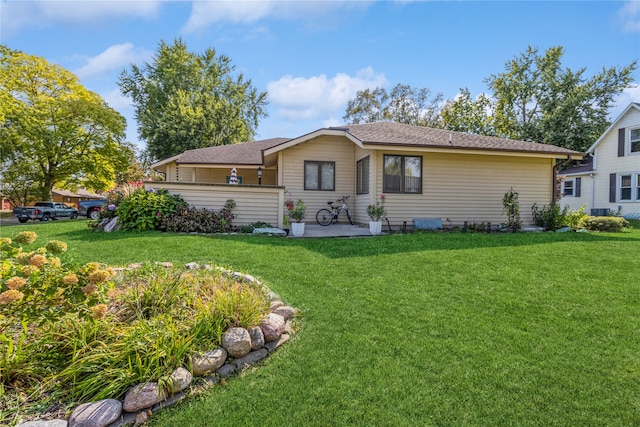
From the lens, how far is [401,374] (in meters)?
2.47

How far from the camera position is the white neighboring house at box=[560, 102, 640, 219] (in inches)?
618

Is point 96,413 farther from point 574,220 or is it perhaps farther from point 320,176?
point 574,220

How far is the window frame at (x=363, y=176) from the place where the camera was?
1053cm

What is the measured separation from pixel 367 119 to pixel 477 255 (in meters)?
26.2

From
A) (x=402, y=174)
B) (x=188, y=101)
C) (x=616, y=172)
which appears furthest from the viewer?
(x=188, y=101)

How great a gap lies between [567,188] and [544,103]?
8.59 metres

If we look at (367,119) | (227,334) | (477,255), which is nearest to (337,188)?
(477,255)

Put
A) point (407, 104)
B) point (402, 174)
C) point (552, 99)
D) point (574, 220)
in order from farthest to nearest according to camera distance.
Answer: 1. point (407, 104)
2. point (552, 99)
3. point (574, 220)
4. point (402, 174)

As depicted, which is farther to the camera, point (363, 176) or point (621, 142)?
point (621, 142)

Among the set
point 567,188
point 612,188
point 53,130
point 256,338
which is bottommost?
point 256,338

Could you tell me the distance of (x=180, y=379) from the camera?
231 cm

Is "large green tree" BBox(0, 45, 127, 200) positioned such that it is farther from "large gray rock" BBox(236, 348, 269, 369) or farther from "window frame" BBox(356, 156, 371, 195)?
"large gray rock" BBox(236, 348, 269, 369)

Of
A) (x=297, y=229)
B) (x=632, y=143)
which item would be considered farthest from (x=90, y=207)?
(x=632, y=143)

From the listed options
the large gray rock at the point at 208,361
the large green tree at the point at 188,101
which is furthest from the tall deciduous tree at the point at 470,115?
the large gray rock at the point at 208,361
